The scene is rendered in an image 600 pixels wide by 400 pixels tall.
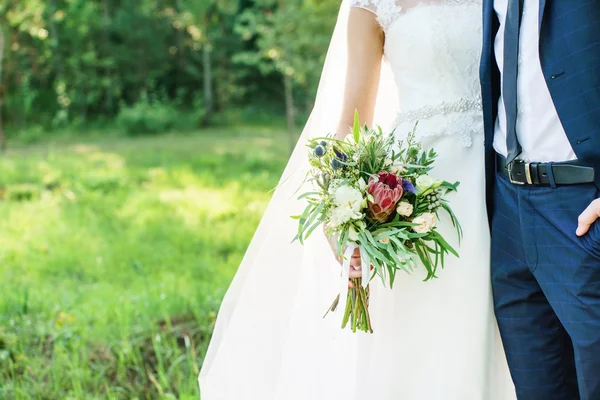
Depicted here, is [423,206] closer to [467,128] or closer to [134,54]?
[467,128]

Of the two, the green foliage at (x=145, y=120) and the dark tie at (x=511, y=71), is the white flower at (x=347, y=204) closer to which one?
the dark tie at (x=511, y=71)

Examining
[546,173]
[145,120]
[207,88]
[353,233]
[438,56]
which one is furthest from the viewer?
[207,88]

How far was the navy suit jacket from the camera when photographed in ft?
6.00

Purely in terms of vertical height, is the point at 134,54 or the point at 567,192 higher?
the point at 134,54

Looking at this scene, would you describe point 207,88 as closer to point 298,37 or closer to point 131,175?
point 298,37

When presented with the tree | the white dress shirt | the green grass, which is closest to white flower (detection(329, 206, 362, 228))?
the white dress shirt

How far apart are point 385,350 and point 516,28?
1090 mm

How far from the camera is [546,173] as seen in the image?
1934mm

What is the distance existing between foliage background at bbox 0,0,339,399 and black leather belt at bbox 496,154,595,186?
1904mm

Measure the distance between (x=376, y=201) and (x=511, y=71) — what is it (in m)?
0.54

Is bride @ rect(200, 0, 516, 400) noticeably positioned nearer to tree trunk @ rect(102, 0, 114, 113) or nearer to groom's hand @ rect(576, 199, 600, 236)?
groom's hand @ rect(576, 199, 600, 236)

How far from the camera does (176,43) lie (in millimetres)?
19266

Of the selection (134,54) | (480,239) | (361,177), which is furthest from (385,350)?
(134,54)

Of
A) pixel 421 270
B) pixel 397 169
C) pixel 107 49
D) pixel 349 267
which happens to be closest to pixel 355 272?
pixel 349 267
